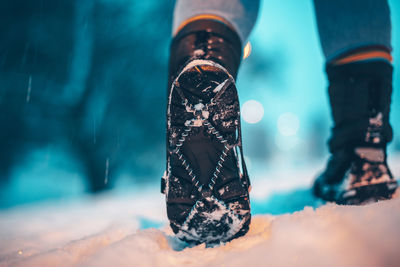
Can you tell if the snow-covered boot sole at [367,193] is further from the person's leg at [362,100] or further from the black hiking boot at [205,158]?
the black hiking boot at [205,158]

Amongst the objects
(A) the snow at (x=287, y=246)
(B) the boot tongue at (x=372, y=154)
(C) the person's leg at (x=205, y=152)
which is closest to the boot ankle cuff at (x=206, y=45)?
(C) the person's leg at (x=205, y=152)

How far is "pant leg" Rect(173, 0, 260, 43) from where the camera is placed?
0.69 meters

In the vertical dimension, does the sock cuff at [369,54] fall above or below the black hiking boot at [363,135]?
above

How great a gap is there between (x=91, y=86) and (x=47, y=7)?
0.64 metres

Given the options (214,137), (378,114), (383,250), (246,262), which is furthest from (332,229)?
(378,114)

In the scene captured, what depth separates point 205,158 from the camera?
57 centimetres

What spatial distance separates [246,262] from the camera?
387mm

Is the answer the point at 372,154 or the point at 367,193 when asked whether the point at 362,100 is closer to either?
the point at 372,154

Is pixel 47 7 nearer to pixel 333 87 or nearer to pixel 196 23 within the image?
pixel 196 23

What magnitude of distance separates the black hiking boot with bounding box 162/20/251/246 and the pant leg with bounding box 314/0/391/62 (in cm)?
63

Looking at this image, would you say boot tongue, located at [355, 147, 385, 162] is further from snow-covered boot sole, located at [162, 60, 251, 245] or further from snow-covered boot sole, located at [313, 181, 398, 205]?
snow-covered boot sole, located at [162, 60, 251, 245]

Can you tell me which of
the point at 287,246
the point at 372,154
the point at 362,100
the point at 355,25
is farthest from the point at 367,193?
the point at 355,25

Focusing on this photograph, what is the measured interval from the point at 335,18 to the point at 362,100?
1.30ft

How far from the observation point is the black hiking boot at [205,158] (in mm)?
532
